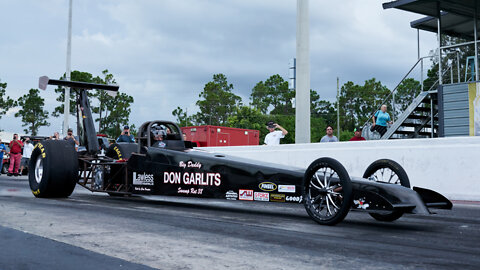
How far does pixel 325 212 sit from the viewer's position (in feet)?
20.2

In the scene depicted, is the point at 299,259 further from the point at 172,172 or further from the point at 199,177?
the point at 172,172

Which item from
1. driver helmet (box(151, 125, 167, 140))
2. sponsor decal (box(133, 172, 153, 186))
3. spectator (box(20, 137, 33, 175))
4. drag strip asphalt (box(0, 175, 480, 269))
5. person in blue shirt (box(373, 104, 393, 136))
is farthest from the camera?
spectator (box(20, 137, 33, 175))

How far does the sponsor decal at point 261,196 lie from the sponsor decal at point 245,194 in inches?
2.9

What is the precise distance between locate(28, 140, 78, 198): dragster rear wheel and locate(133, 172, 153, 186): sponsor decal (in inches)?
46.7

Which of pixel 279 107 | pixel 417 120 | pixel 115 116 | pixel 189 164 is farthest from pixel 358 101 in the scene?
pixel 189 164

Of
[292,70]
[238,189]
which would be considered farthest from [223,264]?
[292,70]

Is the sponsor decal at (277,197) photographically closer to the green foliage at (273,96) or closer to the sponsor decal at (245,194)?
the sponsor decal at (245,194)

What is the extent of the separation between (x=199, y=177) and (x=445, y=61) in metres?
36.7

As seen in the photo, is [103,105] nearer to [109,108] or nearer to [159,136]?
[109,108]

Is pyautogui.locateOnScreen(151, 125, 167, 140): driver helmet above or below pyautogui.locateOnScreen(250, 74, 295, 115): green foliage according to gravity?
below

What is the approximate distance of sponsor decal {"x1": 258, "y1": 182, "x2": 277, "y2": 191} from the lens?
646cm

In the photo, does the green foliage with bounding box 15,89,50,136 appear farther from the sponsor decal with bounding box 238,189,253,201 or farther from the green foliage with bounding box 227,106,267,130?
the sponsor decal with bounding box 238,189,253,201

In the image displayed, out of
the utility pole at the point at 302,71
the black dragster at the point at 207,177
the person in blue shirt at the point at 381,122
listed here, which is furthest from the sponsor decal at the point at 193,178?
the person in blue shirt at the point at 381,122

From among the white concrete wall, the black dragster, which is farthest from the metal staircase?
the black dragster
